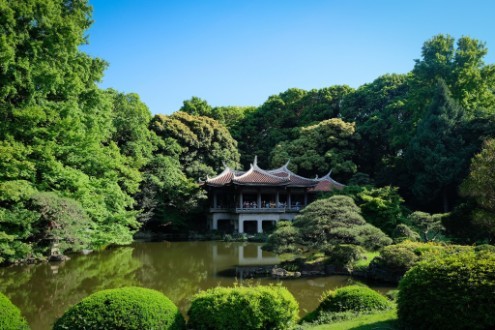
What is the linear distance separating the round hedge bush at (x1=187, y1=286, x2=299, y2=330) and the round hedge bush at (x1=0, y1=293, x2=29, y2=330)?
2.17 m

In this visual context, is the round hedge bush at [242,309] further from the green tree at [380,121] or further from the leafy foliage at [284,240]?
the green tree at [380,121]

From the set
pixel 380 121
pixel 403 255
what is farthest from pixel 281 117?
pixel 403 255

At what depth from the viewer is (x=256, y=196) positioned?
29.2m

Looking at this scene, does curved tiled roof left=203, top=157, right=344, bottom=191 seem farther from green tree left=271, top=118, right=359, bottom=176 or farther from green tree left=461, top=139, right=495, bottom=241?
green tree left=461, top=139, right=495, bottom=241

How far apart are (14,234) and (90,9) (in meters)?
8.84

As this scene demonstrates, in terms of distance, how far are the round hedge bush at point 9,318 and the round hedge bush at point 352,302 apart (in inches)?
175

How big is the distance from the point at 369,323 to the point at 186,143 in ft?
→ 85.7

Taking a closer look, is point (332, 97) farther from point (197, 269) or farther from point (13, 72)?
point (13, 72)

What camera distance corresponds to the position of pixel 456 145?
80.8 feet

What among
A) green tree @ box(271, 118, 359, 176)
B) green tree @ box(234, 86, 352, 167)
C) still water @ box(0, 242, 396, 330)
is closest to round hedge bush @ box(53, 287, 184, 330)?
still water @ box(0, 242, 396, 330)

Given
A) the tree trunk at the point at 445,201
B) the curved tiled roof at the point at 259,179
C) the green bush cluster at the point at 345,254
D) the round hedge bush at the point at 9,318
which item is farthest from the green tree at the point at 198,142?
the round hedge bush at the point at 9,318

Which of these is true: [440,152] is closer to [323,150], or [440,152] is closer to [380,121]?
[380,121]

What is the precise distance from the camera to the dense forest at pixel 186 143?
480 inches

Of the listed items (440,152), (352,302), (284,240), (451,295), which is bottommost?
(352,302)
